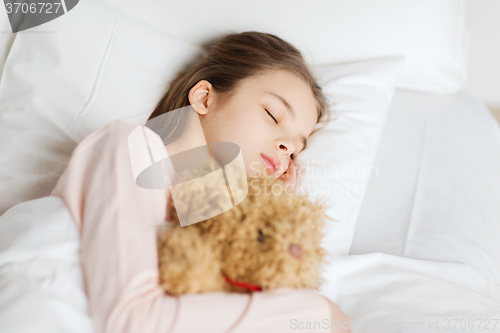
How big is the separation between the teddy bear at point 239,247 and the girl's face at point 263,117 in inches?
12.2

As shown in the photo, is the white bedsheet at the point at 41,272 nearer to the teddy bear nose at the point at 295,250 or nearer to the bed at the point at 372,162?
the bed at the point at 372,162

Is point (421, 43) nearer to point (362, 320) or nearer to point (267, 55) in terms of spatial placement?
point (267, 55)

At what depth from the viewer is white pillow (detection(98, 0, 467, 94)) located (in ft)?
3.42

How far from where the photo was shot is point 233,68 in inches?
37.3

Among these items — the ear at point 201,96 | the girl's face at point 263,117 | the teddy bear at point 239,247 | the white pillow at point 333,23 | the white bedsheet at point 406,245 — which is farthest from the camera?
the white pillow at point 333,23

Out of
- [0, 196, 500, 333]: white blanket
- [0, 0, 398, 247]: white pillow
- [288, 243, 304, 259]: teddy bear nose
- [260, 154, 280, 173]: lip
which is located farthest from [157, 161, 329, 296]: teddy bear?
[0, 0, 398, 247]: white pillow

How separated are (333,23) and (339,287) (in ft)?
2.56

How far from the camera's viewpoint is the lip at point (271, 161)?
799mm

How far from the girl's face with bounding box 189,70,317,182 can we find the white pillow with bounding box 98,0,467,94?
24 centimetres

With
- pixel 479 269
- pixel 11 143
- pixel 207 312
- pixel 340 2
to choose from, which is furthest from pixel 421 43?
pixel 11 143

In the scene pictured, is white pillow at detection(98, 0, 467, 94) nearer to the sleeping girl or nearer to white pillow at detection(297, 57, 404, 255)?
white pillow at detection(297, 57, 404, 255)

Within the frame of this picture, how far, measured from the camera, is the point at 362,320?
0.68m

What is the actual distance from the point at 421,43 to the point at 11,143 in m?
1.22

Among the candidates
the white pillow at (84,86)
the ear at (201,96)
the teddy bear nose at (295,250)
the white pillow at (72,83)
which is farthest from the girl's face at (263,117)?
the teddy bear nose at (295,250)
